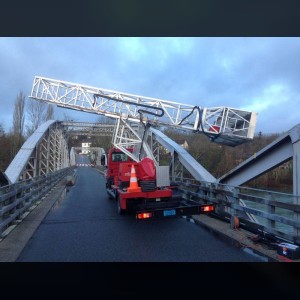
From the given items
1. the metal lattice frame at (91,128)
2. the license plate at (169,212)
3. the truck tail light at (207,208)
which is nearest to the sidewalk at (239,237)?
the truck tail light at (207,208)

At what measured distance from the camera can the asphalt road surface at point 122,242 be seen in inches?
275

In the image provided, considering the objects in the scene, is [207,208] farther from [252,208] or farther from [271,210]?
[271,210]

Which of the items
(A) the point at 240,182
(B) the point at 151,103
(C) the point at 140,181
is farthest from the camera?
(B) the point at 151,103

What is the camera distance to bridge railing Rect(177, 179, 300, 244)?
23.0 feet

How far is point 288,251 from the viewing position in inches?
247

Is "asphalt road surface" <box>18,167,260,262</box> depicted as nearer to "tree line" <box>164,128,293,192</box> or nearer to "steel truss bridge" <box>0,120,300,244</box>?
"steel truss bridge" <box>0,120,300,244</box>

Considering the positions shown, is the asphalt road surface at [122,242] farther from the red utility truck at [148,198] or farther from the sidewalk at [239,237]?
the red utility truck at [148,198]

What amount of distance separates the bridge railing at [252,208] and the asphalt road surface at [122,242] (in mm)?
841

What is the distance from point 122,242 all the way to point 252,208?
3.11 meters

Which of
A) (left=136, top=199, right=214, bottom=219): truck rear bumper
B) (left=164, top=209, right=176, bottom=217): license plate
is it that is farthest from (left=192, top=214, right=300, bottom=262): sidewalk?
(left=164, top=209, right=176, bottom=217): license plate

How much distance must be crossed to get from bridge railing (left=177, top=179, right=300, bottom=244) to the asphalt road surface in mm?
841
